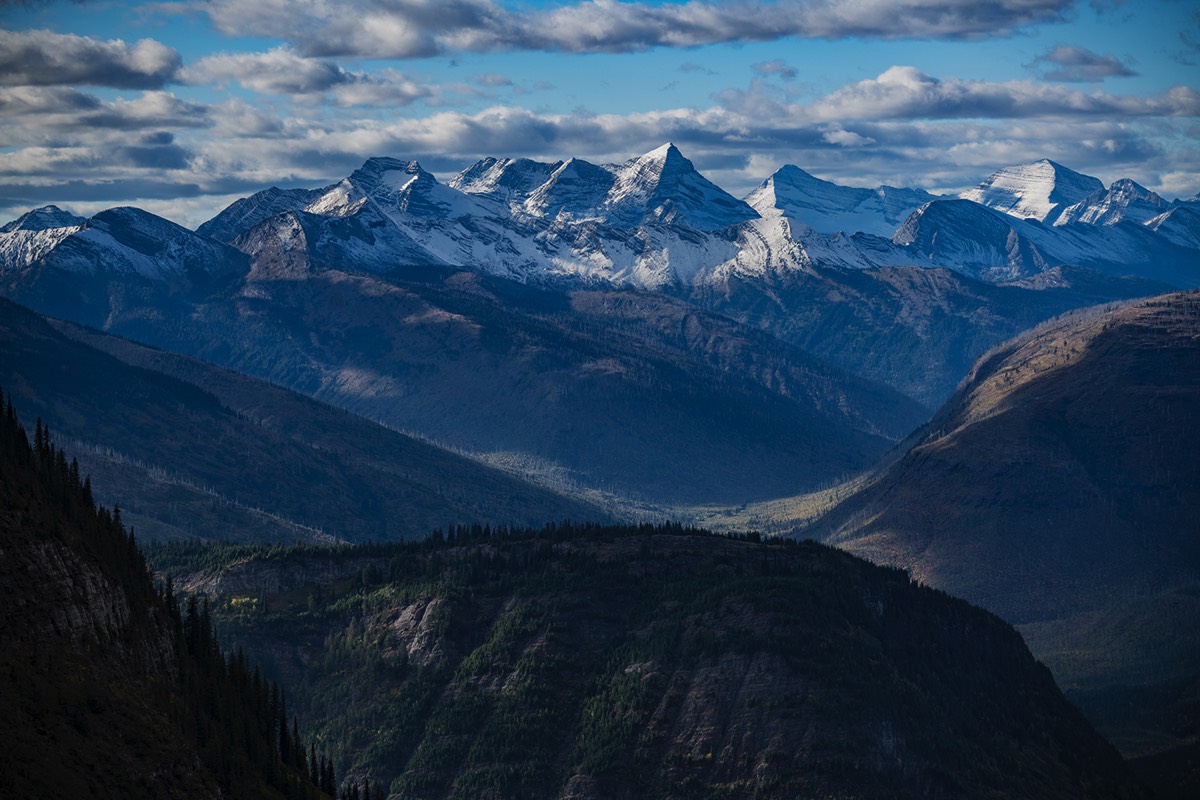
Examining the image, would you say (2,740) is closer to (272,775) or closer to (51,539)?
(51,539)

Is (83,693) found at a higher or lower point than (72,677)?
lower

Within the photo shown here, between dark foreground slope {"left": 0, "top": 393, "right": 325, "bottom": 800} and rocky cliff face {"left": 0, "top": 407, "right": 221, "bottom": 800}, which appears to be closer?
rocky cliff face {"left": 0, "top": 407, "right": 221, "bottom": 800}

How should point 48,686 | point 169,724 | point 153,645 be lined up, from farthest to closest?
1. point 153,645
2. point 169,724
3. point 48,686

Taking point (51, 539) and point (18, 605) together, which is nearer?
point (18, 605)

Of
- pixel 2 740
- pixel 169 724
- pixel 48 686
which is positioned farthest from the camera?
pixel 169 724

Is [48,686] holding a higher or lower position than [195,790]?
higher

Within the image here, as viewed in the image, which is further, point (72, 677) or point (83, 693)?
point (72, 677)

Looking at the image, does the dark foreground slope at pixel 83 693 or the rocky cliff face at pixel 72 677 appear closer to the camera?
the rocky cliff face at pixel 72 677

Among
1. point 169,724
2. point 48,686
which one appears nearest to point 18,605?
point 48,686
